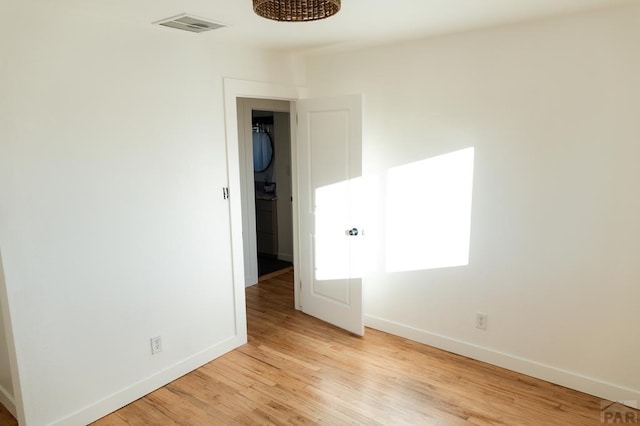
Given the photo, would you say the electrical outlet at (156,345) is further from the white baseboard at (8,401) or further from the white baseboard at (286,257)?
the white baseboard at (286,257)

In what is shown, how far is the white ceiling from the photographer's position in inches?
91.7

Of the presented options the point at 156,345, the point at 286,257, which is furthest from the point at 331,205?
the point at 286,257

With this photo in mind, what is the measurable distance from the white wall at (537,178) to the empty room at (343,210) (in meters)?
0.01

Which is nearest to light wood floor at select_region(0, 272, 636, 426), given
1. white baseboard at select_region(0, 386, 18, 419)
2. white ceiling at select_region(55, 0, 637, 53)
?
white baseboard at select_region(0, 386, 18, 419)

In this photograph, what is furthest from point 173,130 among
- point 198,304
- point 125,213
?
point 198,304

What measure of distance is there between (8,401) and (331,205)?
2.65 metres

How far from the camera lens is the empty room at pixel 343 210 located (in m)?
2.38

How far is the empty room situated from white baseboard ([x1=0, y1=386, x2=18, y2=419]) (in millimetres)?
20

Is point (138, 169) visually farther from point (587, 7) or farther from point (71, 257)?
point (587, 7)

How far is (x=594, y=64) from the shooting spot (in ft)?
8.45

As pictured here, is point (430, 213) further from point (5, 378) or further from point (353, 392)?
point (5, 378)

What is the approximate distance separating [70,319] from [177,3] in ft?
6.11

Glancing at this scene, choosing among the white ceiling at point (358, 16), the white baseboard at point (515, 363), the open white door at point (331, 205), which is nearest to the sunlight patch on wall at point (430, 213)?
the open white door at point (331, 205)

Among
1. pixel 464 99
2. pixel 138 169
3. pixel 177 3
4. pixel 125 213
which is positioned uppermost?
pixel 177 3
